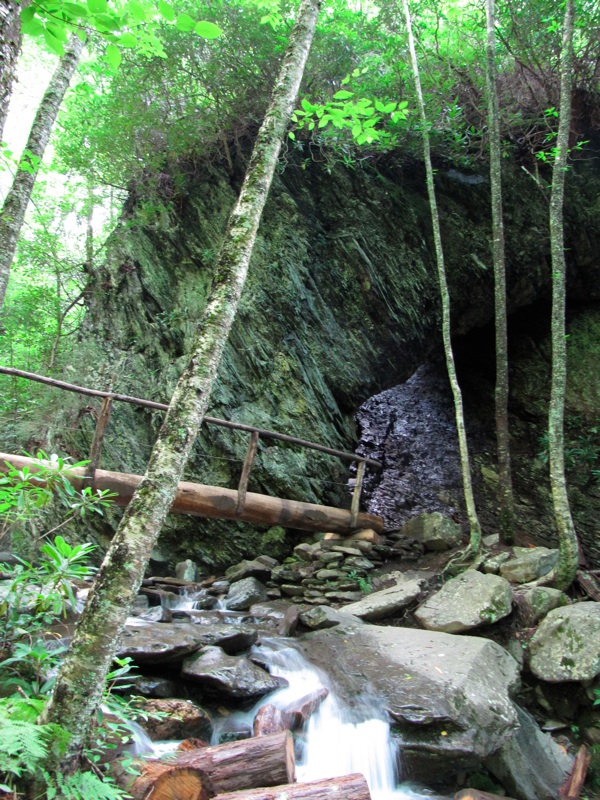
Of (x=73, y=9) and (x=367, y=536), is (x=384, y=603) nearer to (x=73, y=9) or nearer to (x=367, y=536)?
(x=367, y=536)

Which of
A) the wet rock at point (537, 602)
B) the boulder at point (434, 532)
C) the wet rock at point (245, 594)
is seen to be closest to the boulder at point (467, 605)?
the wet rock at point (537, 602)

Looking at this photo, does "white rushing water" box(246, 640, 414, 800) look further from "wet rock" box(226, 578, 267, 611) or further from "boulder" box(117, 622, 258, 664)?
"wet rock" box(226, 578, 267, 611)

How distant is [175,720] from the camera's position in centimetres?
343

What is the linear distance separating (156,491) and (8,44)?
248 cm

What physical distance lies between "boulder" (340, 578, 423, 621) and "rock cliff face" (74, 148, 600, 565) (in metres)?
2.33

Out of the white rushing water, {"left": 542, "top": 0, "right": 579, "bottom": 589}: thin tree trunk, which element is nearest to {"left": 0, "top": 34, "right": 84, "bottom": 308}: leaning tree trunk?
the white rushing water

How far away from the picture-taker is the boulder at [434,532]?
7879 millimetres

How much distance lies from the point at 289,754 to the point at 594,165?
45.7ft

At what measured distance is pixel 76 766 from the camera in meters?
2.27

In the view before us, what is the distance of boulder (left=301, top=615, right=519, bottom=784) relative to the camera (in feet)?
12.1

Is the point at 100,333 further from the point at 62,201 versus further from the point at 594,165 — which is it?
the point at 594,165

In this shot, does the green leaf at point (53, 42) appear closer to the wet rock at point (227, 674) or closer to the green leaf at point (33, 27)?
the green leaf at point (33, 27)

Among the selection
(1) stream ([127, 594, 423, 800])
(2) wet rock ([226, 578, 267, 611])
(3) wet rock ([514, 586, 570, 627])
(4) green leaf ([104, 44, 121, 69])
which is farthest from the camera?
(2) wet rock ([226, 578, 267, 611])

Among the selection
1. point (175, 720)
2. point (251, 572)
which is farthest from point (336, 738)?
point (251, 572)
